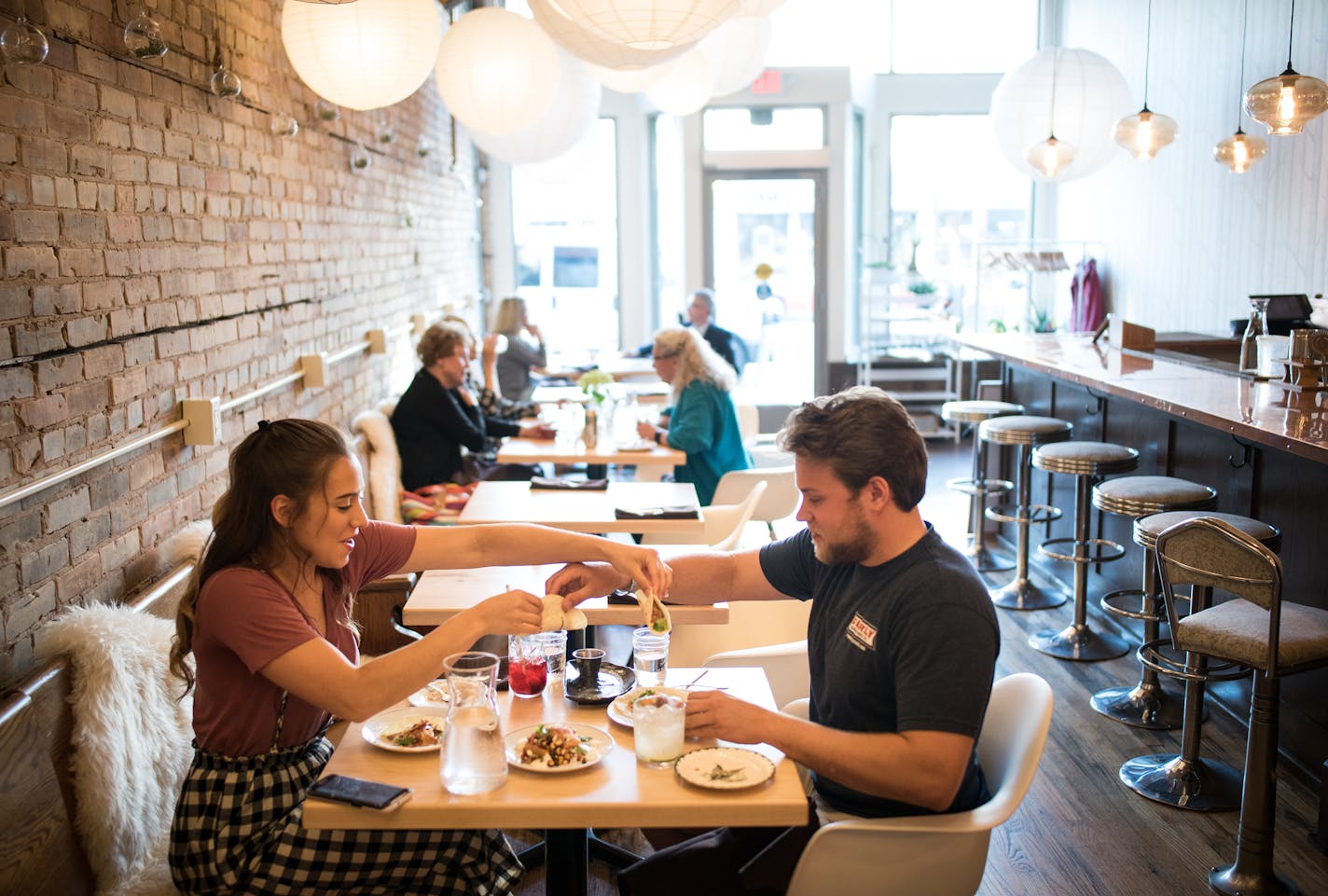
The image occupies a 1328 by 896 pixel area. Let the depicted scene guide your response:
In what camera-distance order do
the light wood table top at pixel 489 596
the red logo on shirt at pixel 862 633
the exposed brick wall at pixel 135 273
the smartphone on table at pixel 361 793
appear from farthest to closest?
the light wood table top at pixel 489 596 → the exposed brick wall at pixel 135 273 → the red logo on shirt at pixel 862 633 → the smartphone on table at pixel 361 793

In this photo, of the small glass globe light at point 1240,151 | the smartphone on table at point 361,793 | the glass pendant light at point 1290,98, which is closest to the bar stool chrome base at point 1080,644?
the glass pendant light at point 1290,98


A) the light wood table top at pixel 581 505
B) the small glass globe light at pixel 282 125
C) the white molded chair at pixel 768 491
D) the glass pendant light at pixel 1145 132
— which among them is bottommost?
the white molded chair at pixel 768 491

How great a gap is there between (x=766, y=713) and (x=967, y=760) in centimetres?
35

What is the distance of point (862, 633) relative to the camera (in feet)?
7.22

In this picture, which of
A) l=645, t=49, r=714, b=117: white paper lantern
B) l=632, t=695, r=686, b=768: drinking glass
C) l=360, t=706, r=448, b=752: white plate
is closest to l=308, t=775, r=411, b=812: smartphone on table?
l=360, t=706, r=448, b=752: white plate

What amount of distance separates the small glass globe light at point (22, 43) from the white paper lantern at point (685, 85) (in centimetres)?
365

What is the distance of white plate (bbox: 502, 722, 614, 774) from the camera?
206 centimetres

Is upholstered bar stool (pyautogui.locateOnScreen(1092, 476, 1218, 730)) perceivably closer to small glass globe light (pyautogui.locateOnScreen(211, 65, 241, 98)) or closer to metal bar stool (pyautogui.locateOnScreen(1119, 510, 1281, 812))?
metal bar stool (pyautogui.locateOnScreen(1119, 510, 1281, 812))

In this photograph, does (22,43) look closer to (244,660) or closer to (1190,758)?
(244,660)

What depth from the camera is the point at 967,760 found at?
2031 millimetres

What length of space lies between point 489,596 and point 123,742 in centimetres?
103

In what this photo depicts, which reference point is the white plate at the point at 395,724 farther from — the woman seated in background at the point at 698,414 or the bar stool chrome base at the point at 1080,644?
the bar stool chrome base at the point at 1080,644

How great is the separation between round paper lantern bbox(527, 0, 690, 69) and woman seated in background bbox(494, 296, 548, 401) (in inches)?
211

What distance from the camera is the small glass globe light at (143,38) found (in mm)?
2850
